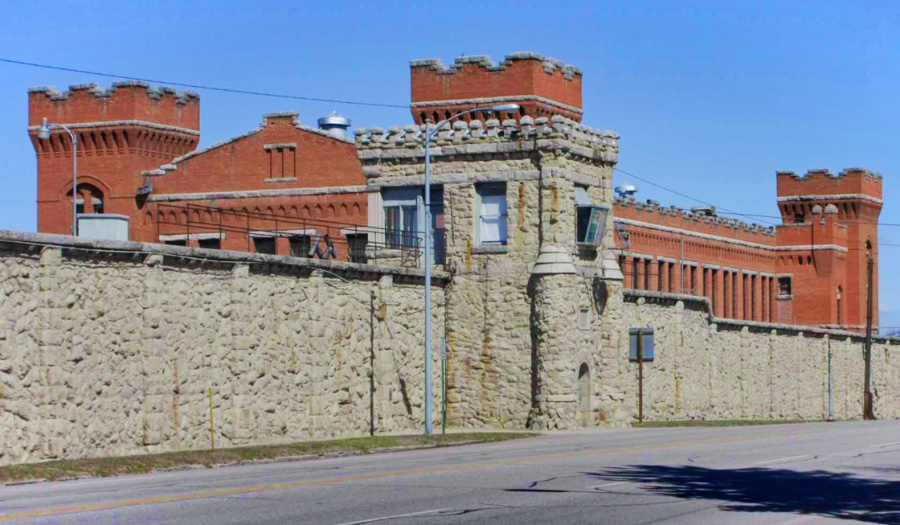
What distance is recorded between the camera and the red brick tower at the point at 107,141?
6381 centimetres

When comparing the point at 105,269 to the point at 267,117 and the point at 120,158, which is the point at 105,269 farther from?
the point at 120,158

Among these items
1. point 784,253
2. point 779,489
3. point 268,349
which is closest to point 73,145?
point 268,349

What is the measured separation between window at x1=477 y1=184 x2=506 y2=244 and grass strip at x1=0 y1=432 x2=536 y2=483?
7.13 m

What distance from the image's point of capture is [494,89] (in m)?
57.7

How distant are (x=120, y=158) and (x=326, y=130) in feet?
29.3

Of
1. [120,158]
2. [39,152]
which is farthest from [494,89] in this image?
[39,152]

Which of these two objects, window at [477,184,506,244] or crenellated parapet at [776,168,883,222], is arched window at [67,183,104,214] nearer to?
window at [477,184,506,244]

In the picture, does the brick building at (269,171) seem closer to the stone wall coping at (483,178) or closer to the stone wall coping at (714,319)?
the stone wall coping at (483,178)

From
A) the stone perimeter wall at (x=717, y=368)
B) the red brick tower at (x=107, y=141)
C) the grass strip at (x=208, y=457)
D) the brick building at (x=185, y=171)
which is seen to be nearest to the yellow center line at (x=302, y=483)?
the grass strip at (x=208, y=457)

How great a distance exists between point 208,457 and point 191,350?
3.87m

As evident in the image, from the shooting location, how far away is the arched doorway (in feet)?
132

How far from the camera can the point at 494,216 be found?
39844mm

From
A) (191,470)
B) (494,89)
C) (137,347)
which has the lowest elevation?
(191,470)

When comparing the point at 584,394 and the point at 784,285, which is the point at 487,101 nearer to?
the point at 584,394
